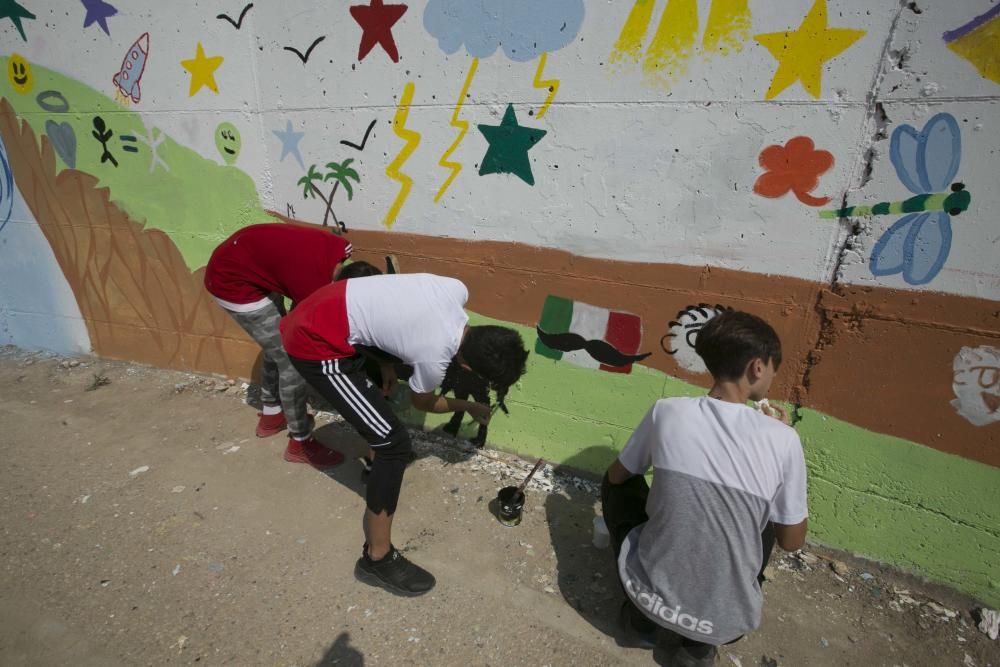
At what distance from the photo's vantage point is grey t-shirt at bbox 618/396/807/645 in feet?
5.06

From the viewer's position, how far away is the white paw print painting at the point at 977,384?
2018mm

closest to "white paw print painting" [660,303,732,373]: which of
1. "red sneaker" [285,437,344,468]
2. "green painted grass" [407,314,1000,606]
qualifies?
"green painted grass" [407,314,1000,606]

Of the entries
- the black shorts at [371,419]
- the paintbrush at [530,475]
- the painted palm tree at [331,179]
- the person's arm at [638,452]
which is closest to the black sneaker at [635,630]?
Answer: the person's arm at [638,452]

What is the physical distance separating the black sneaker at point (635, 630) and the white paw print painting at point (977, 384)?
160 cm

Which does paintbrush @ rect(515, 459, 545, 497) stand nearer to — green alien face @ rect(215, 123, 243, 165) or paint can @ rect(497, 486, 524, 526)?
paint can @ rect(497, 486, 524, 526)

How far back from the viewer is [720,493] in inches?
61.2

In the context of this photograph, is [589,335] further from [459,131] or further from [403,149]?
[403,149]

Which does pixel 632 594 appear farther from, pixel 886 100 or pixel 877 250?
pixel 886 100

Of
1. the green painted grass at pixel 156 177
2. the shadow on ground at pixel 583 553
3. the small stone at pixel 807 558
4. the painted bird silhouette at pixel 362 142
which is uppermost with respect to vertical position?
the painted bird silhouette at pixel 362 142

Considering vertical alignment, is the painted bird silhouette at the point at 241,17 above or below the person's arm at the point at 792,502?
above

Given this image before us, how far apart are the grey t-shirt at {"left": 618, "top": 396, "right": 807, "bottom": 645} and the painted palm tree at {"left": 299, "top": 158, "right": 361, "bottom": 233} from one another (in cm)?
228

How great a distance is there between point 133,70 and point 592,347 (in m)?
3.56

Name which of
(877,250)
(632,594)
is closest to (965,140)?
(877,250)

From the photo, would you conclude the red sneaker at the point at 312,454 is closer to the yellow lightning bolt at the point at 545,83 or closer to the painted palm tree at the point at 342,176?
the painted palm tree at the point at 342,176
